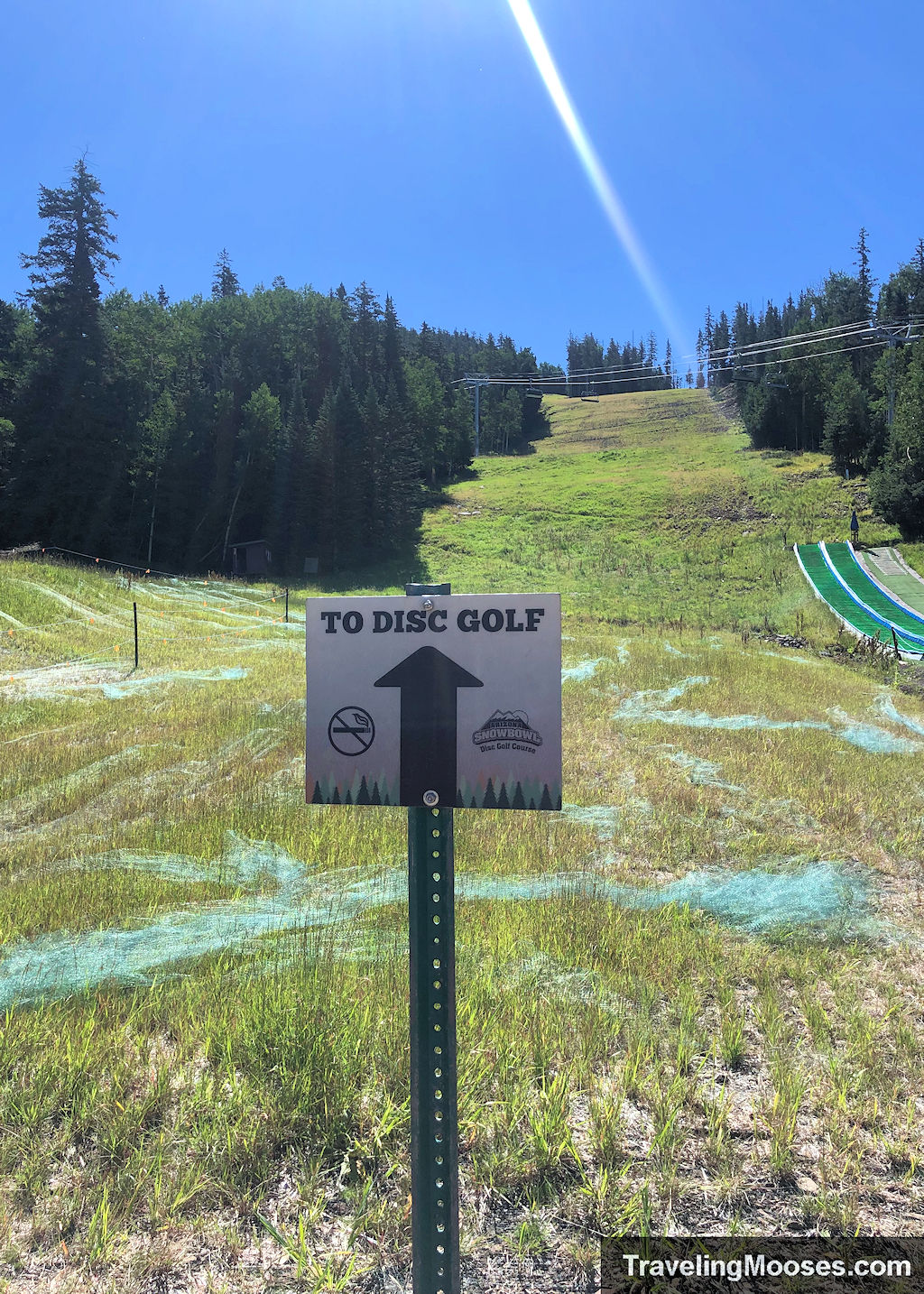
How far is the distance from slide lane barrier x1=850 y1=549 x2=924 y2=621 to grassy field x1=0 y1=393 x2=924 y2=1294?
2633 centimetres

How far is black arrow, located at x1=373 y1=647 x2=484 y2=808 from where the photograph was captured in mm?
1921

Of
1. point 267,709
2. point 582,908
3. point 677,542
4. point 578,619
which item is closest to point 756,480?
point 677,542

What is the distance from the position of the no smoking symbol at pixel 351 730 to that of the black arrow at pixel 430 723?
0.10 meters

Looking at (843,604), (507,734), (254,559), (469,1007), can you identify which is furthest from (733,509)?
(507,734)

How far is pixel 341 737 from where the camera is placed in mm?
2004

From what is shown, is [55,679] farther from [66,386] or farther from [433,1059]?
[66,386]

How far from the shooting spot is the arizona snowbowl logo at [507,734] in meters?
1.89

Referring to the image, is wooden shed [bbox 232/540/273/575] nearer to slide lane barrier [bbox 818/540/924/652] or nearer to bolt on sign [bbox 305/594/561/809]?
slide lane barrier [bbox 818/540/924/652]

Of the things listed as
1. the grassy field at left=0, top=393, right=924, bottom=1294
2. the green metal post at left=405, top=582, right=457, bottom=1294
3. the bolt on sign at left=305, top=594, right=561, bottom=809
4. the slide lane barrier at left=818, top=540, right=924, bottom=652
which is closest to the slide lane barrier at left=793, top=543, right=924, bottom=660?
the slide lane barrier at left=818, top=540, right=924, bottom=652

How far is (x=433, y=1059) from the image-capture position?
6.09 feet

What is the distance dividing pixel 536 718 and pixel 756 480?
69038 millimetres

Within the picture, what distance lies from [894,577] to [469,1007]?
1550 inches

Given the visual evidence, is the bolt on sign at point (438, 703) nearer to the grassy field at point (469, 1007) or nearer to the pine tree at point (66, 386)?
the grassy field at point (469, 1007)

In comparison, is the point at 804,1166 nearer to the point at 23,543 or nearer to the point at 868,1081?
the point at 868,1081
